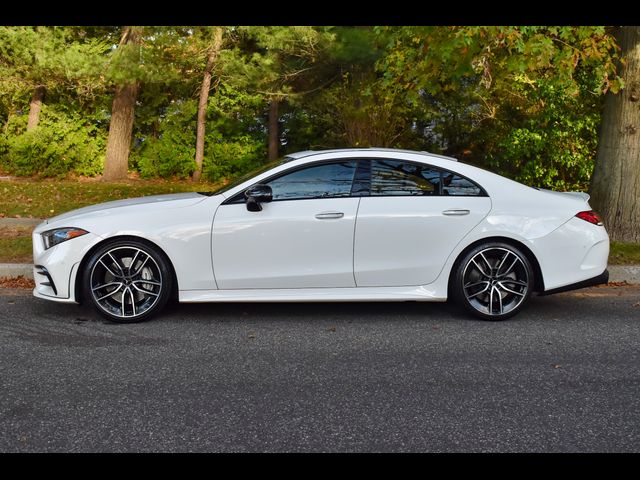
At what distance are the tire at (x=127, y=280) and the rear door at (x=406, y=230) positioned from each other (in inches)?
Answer: 64.6

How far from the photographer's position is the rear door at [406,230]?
6305 mm

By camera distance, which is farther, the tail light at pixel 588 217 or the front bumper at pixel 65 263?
the tail light at pixel 588 217

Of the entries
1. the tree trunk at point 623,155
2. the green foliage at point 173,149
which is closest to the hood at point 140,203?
the tree trunk at point 623,155

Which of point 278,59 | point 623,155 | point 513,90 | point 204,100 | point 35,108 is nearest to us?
point 623,155

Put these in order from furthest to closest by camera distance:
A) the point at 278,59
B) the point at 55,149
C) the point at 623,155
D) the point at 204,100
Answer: the point at 55,149 < the point at 204,100 < the point at 278,59 < the point at 623,155

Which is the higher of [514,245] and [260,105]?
[260,105]

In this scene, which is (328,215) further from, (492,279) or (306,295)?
(492,279)

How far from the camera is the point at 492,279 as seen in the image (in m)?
6.43

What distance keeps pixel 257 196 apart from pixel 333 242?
2.44 feet

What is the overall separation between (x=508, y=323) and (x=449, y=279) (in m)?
0.62

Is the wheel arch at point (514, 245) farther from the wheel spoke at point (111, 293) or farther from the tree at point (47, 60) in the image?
the tree at point (47, 60)

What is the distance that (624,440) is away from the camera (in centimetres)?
384

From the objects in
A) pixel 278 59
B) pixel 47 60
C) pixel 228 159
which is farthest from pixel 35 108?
pixel 278 59
